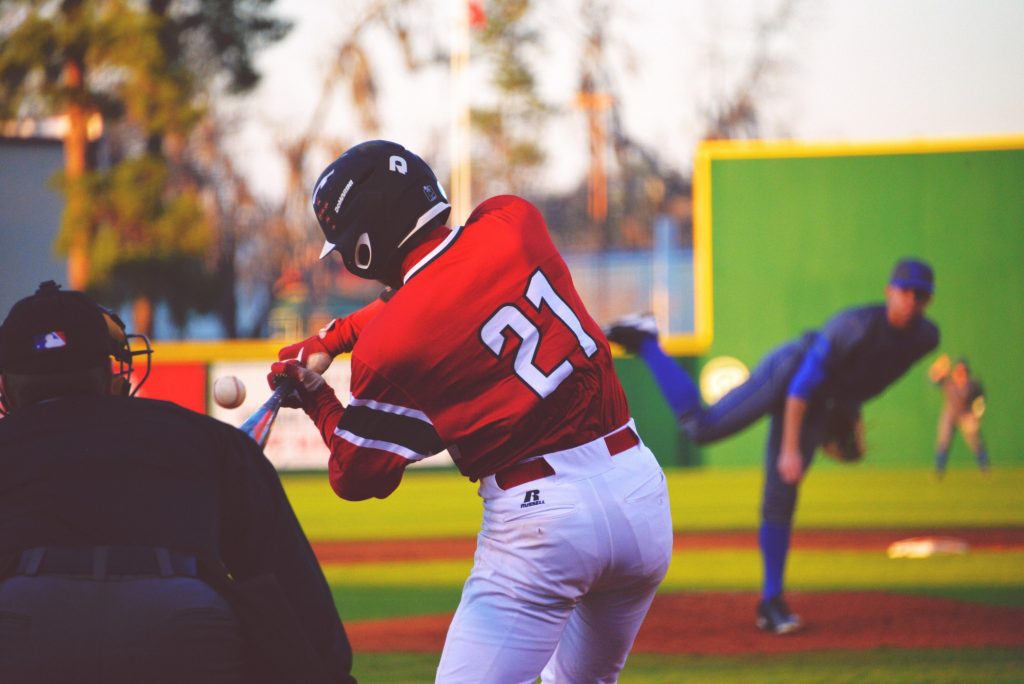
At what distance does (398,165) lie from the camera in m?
3.92

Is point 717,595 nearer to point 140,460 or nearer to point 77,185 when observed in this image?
point 140,460

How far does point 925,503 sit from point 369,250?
15.5 m

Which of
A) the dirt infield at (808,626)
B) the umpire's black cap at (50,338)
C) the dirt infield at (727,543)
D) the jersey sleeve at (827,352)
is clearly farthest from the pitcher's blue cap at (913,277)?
the umpire's black cap at (50,338)

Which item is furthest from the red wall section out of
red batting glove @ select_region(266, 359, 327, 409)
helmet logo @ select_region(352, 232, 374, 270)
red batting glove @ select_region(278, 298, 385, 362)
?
helmet logo @ select_region(352, 232, 374, 270)

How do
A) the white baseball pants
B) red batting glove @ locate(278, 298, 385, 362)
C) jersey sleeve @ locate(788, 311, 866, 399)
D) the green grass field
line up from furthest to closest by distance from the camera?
jersey sleeve @ locate(788, 311, 866, 399)
the green grass field
red batting glove @ locate(278, 298, 385, 362)
the white baseball pants

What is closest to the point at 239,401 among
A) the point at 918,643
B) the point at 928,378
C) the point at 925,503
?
the point at 918,643

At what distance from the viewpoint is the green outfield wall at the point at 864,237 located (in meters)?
25.3

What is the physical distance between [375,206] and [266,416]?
2.15 ft

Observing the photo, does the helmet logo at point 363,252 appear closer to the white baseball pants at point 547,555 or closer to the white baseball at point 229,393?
the white baseball at point 229,393

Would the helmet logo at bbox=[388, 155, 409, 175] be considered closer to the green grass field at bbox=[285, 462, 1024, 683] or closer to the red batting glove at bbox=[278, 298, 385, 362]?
the red batting glove at bbox=[278, 298, 385, 362]

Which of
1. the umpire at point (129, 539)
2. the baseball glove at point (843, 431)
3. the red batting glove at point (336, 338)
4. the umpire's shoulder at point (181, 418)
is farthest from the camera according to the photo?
the baseball glove at point (843, 431)

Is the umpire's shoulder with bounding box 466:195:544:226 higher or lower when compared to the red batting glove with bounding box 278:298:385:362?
higher

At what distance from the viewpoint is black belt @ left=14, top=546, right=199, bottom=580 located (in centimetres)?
303

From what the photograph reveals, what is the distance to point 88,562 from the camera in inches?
120
